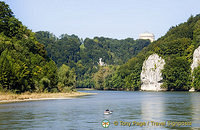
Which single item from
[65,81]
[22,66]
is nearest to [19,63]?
[22,66]

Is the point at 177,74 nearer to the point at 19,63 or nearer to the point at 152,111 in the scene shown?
the point at 19,63

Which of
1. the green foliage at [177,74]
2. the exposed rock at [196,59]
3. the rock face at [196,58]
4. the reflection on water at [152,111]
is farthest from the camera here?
the green foliage at [177,74]

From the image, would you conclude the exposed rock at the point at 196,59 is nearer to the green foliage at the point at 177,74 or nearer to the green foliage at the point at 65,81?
the green foliage at the point at 177,74

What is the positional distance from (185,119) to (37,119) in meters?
19.2

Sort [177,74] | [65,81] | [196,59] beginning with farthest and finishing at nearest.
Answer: [177,74] → [196,59] → [65,81]

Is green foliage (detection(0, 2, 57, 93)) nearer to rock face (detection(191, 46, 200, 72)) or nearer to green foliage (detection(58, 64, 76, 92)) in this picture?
green foliage (detection(58, 64, 76, 92))

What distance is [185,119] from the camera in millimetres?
45562

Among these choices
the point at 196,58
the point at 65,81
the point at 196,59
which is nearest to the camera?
the point at 65,81

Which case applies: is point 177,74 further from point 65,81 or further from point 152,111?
point 152,111

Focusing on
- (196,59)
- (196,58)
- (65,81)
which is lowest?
(65,81)

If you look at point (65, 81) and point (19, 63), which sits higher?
point (19, 63)

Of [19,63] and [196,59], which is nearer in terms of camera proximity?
[19,63]

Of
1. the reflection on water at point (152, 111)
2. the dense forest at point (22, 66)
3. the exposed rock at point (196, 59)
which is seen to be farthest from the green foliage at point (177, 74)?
the reflection on water at point (152, 111)

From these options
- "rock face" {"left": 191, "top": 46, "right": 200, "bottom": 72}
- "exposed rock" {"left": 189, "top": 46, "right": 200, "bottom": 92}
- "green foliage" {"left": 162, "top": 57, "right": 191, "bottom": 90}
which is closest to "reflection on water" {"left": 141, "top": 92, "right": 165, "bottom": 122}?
"exposed rock" {"left": 189, "top": 46, "right": 200, "bottom": 92}
